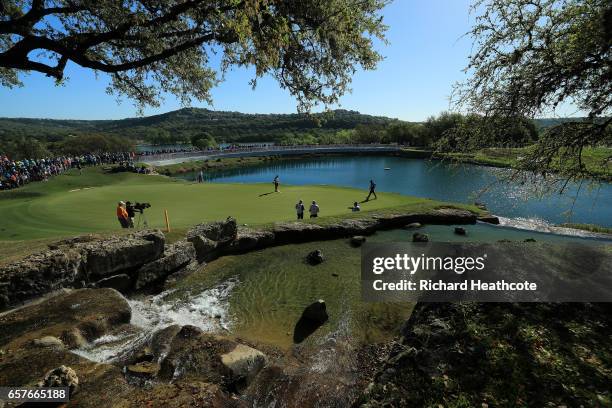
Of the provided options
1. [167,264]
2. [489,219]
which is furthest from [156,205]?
[489,219]

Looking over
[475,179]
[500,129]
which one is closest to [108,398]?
[500,129]

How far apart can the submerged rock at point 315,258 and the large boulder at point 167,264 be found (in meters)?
5.37

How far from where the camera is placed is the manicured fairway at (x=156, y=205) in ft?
64.5

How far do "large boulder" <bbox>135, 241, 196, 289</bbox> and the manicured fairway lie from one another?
354 cm

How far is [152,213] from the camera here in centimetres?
2344

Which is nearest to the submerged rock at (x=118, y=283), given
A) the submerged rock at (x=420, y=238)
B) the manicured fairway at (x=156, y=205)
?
the manicured fairway at (x=156, y=205)

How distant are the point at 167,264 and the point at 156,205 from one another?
13359 mm

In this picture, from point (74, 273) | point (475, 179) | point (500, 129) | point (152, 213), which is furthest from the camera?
point (475, 179)

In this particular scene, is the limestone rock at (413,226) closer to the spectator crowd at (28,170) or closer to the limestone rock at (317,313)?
the limestone rock at (317,313)

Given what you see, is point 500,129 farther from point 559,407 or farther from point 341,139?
point 341,139

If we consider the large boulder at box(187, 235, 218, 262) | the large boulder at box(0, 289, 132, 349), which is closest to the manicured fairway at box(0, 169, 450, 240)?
the large boulder at box(187, 235, 218, 262)

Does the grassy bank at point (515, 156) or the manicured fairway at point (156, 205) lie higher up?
the grassy bank at point (515, 156)

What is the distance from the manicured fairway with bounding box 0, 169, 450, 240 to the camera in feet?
64.5

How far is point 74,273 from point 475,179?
5080 centimetres
